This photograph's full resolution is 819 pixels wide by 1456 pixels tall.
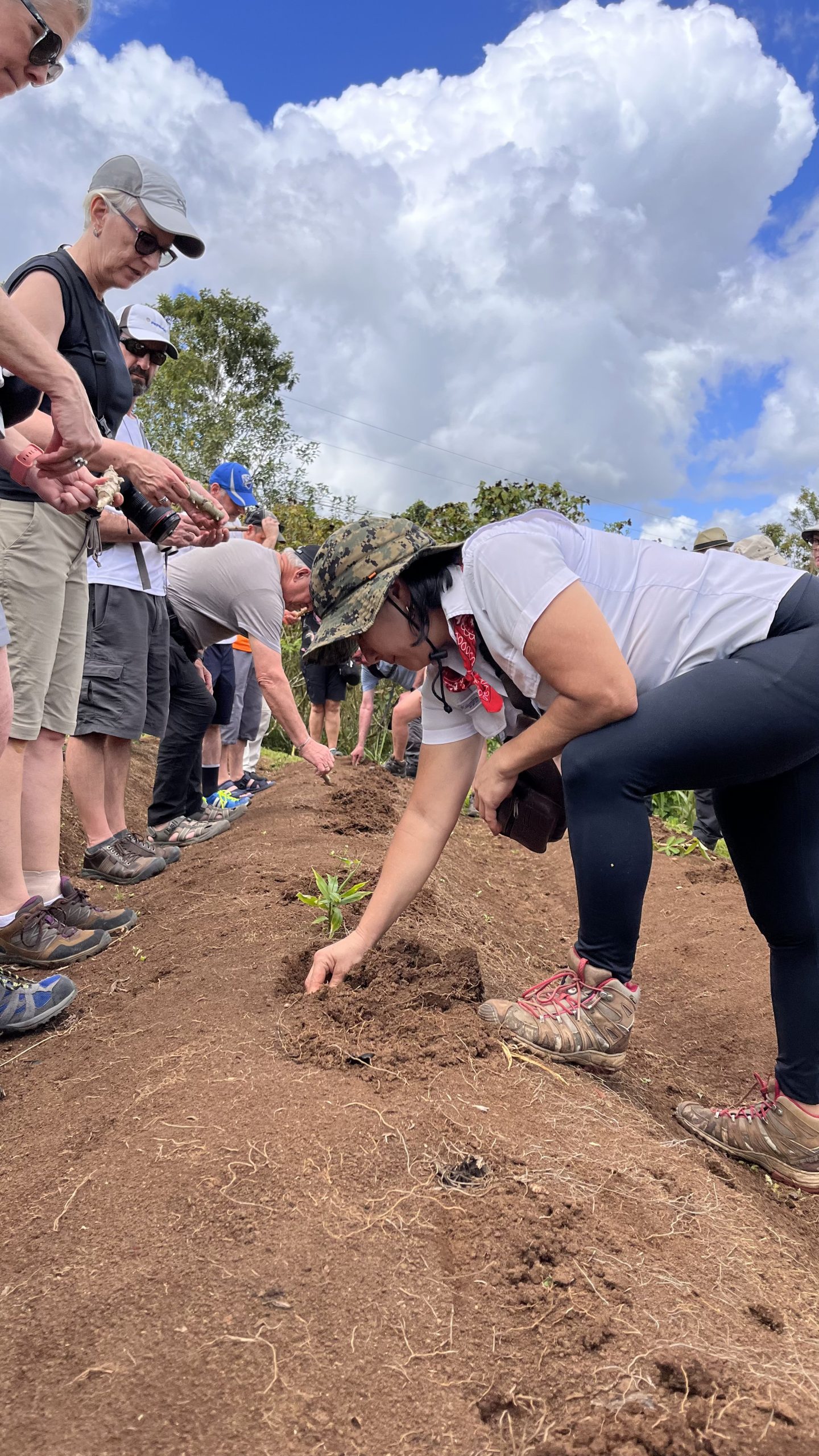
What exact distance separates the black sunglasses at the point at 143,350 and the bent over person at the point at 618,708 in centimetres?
222

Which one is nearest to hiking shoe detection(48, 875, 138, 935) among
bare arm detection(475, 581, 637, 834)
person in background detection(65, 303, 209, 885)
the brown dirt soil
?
the brown dirt soil

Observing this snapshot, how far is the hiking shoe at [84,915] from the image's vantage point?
327 centimetres

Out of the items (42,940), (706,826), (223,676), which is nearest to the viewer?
(42,940)

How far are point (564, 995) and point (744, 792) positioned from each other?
653mm

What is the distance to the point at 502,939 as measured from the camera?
13.9ft

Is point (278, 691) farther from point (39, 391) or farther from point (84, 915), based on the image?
point (39, 391)

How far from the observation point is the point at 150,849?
4387 mm

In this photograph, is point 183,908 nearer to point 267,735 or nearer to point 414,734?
point 414,734

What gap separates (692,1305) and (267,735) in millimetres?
9668

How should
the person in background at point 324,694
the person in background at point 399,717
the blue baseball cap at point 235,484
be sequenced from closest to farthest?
the blue baseball cap at point 235,484, the person in background at point 399,717, the person in background at point 324,694

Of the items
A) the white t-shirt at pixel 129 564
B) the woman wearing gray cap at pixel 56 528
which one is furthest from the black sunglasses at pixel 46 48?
the white t-shirt at pixel 129 564

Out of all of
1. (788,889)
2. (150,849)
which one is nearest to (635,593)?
(788,889)

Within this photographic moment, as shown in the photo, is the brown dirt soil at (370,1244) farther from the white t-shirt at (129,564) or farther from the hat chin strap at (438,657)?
the white t-shirt at (129,564)

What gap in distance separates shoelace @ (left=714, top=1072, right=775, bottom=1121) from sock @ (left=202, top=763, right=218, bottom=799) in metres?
4.09
